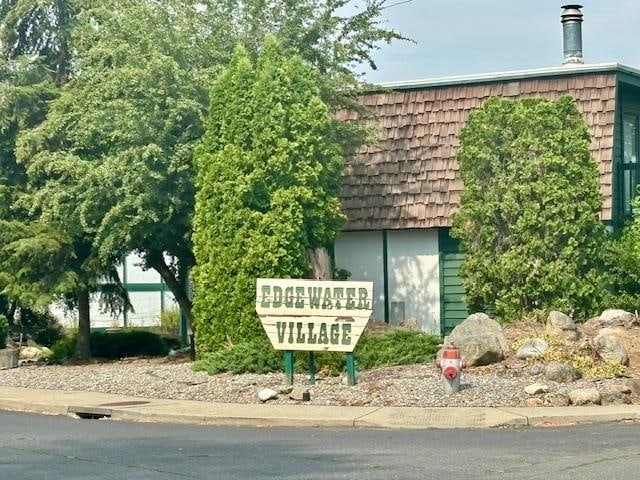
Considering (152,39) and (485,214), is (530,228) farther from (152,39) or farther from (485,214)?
(152,39)

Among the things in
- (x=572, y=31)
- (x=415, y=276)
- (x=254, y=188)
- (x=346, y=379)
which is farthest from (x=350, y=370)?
(x=572, y=31)

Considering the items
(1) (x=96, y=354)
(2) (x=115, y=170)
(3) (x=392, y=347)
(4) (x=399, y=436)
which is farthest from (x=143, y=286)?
(4) (x=399, y=436)

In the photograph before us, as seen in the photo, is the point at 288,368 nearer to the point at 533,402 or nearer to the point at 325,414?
the point at 325,414

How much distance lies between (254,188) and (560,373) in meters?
6.17

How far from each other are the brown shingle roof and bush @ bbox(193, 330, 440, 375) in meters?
5.67

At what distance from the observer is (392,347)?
1945 centimetres

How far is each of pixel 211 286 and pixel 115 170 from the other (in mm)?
2606

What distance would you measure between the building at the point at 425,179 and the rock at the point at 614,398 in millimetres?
8659

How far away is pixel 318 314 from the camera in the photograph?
17.8m

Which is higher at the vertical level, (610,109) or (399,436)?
(610,109)

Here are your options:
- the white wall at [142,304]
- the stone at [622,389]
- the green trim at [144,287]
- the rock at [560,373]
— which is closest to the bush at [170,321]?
the white wall at [142,304]

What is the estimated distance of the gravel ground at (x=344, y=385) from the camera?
16.3m

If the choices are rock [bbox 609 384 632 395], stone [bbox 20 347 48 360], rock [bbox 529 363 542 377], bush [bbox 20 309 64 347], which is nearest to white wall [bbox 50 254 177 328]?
bush [bbox 20 309 64 347]

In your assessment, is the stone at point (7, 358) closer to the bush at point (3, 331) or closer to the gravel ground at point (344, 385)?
the bush at point (3, 331)
